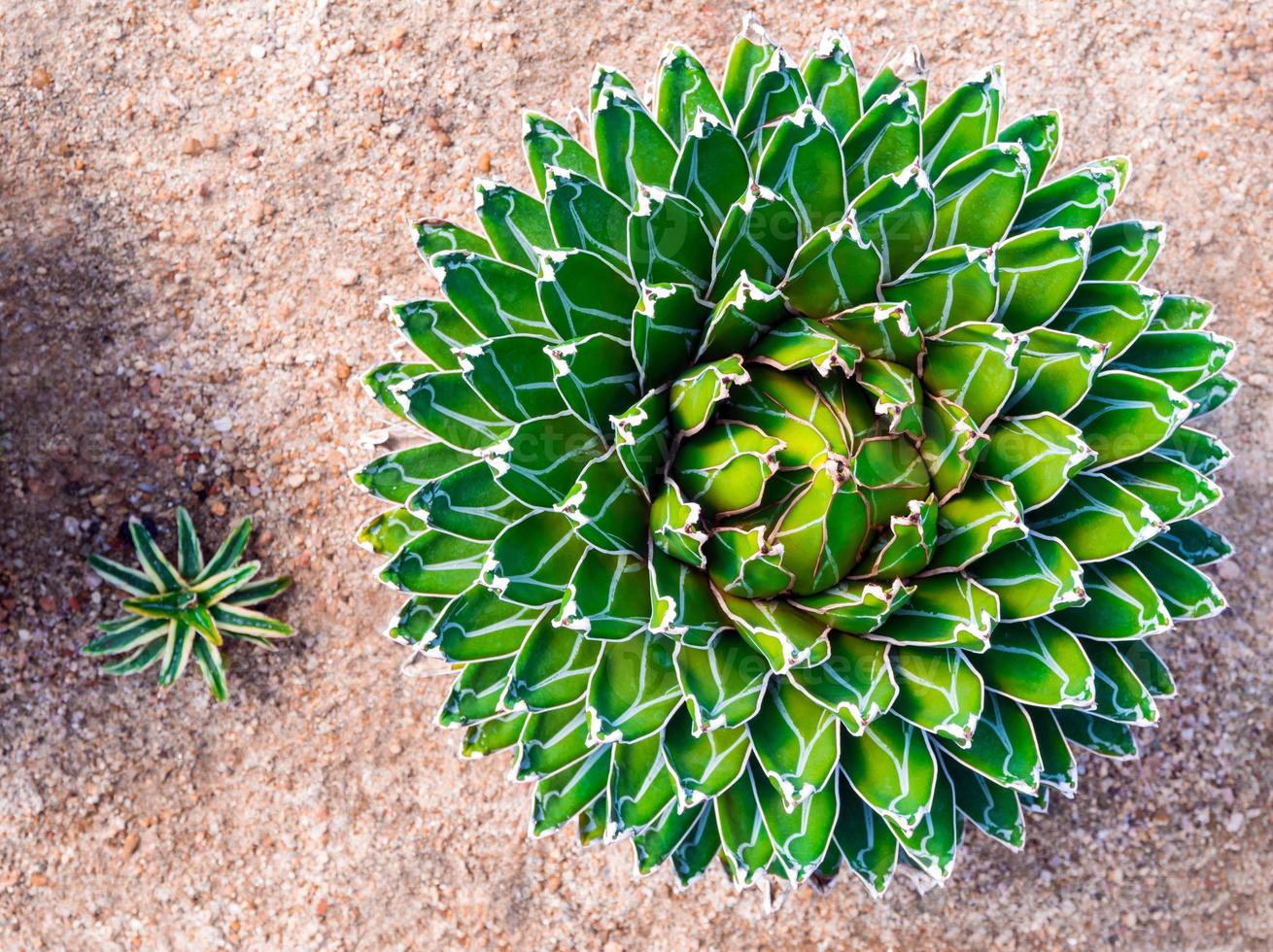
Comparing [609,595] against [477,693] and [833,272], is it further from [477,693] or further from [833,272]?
[833,272]

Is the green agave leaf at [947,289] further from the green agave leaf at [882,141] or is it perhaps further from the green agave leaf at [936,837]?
the green agave leaf at [936,837]

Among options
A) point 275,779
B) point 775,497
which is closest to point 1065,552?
point 775,497

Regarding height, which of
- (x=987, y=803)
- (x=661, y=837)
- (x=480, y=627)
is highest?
(x=480, y=627)

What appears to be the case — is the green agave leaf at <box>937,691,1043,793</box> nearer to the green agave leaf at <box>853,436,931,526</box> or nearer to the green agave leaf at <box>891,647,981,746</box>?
the green agave leaf at <box>891,647,981,746</box>

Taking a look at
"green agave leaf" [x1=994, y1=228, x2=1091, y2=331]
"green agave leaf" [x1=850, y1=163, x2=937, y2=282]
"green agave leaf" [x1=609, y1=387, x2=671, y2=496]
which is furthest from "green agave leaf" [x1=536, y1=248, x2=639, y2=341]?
"green agave leaf" [x1=994, y1=228, x2=1091, y2=331]

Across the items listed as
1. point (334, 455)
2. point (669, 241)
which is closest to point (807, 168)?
point (669, 241)
